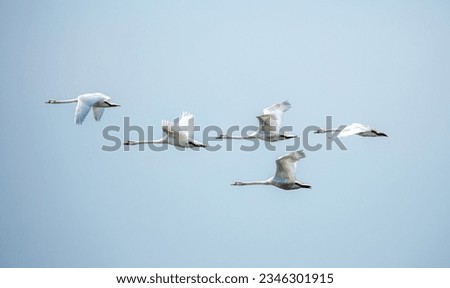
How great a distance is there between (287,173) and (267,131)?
2623 millimetres

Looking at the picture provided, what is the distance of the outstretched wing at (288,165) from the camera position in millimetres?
44250

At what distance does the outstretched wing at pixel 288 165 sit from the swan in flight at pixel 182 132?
2294 mm

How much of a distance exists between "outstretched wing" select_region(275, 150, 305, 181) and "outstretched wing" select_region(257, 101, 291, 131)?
225 centimetres

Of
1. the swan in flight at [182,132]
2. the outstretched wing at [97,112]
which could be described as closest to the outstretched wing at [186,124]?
the swan in flight at [182,132]

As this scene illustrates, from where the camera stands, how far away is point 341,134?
44594 mm

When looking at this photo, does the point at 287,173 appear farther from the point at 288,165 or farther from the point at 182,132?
the point at 182,132

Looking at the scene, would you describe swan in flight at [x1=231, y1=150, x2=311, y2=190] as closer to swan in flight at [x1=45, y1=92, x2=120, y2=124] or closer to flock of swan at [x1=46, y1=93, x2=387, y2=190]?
flock of swan at [x1=46, y1=93, x2=387, y2=190]

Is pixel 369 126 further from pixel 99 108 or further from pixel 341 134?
pixel 99 108

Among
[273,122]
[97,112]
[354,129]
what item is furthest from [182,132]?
[354,129]

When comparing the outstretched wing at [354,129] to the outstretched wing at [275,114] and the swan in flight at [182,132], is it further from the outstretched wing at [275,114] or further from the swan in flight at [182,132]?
the swan in flight at [182,132]

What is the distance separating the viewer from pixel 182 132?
45.5 meters

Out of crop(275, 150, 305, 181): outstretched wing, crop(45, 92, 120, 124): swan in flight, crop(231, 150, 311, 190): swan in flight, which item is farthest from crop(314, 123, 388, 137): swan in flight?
crop(45, 92, 120, 124): swan in flight
